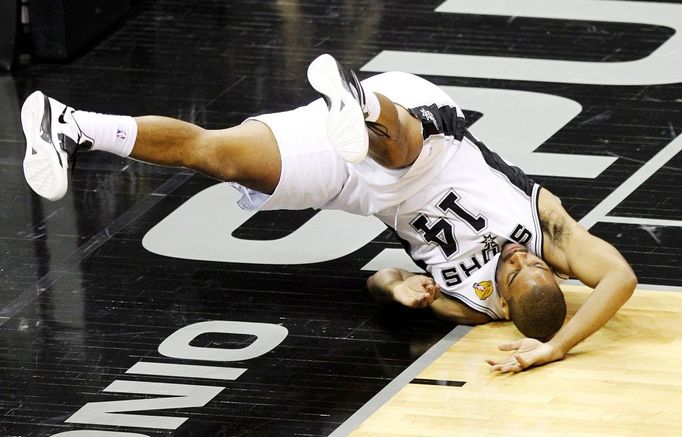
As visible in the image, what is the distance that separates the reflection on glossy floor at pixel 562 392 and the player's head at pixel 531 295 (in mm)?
140

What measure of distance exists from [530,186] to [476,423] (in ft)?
3.47

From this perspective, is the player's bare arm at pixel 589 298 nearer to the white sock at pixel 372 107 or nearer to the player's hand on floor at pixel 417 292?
the player's hand on floor at pixel 417 292

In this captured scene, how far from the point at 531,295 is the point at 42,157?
5.58 feet

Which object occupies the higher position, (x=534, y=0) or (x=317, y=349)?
(x=534, y=0)

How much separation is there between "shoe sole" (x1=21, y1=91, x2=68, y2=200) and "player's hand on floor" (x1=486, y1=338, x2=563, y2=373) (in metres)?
1.56

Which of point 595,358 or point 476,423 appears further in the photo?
point 595,358

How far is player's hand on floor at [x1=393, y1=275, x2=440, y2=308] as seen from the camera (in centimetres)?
583

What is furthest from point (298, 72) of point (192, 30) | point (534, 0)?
point (534, 0)

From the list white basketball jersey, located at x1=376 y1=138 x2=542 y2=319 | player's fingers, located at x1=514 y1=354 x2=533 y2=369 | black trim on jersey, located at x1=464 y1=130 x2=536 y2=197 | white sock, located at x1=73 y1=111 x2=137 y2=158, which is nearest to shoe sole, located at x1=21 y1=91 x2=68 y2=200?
white sock, located at x1=73 y1=111 x2=137 y2=158

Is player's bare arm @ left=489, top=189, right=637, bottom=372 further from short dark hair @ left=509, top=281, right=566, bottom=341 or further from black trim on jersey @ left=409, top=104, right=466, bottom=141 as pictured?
black trim on jersey @ left=409, top=104, right=466, bottom=141

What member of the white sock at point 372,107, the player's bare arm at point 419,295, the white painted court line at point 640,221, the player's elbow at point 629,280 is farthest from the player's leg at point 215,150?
the white painted court line at point 640,221

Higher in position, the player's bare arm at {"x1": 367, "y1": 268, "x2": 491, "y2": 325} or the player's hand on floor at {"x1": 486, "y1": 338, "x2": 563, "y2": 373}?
the player's bare arm at {"x1": 367, "y1": 268, "x2": 491, "y2": 325}

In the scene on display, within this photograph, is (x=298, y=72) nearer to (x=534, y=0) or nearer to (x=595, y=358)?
(x=534, y=0)

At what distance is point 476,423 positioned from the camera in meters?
5.24
